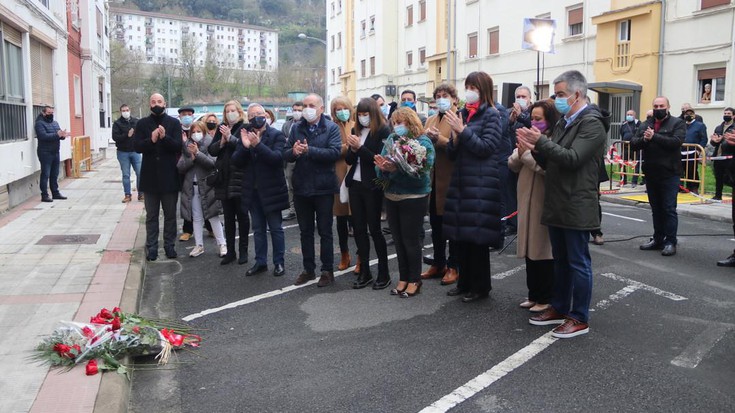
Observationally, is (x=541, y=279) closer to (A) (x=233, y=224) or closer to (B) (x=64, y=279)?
(A) (x=233, y=224)

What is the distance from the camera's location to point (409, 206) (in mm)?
6391

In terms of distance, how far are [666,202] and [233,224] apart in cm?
545

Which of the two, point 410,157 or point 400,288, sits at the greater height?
point 410,157

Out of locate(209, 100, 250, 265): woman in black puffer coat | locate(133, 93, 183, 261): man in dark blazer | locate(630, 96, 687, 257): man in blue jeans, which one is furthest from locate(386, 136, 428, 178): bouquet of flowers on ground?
locate(630, 96, 687, 257): man in blue jeans

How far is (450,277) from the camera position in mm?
7012

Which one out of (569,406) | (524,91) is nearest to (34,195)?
(524,91)

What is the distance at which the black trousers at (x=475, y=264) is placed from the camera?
244 inches

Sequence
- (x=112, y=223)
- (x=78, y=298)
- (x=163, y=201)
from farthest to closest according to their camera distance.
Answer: (x=112, y=223), (x=163, y=201), (x=78, y=298)

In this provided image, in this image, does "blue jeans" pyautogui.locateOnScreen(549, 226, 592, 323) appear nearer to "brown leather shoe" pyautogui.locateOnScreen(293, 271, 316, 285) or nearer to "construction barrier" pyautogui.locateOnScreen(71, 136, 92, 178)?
"brown leather shoe" pyautogui.locateOnScreen(293, 271, 316, 285)

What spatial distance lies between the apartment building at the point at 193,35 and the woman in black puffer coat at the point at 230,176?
11869 cm

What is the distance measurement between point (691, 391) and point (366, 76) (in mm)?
46331

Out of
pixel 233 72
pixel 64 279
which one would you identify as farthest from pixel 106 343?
pixel 233 72

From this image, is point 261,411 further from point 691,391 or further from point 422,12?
point 422,12

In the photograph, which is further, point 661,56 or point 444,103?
point 661,56
